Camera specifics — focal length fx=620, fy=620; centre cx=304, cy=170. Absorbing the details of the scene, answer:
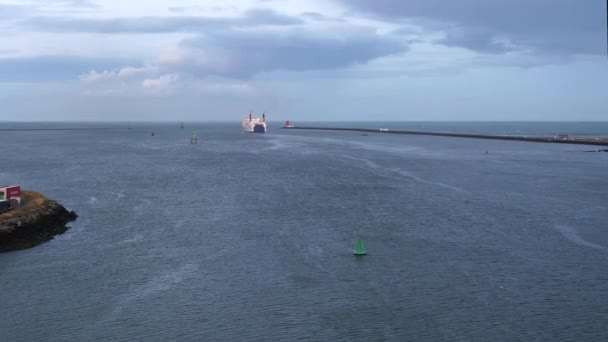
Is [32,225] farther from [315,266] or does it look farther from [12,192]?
[315,266]

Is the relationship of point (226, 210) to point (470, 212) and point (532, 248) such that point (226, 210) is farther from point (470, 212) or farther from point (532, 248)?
point (532, 248)

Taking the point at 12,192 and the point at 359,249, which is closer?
the point at 359,249

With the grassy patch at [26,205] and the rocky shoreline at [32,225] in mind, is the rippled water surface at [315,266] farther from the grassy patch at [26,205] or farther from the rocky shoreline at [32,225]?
the grassy patch at [26,205]

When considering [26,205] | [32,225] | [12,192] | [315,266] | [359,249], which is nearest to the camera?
[315,266]

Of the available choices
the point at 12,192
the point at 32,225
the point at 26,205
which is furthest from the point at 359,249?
the point at 12,192

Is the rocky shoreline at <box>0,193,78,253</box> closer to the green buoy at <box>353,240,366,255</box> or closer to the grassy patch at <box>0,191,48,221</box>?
the grassy patch at <box>0,191,48,221</box>
